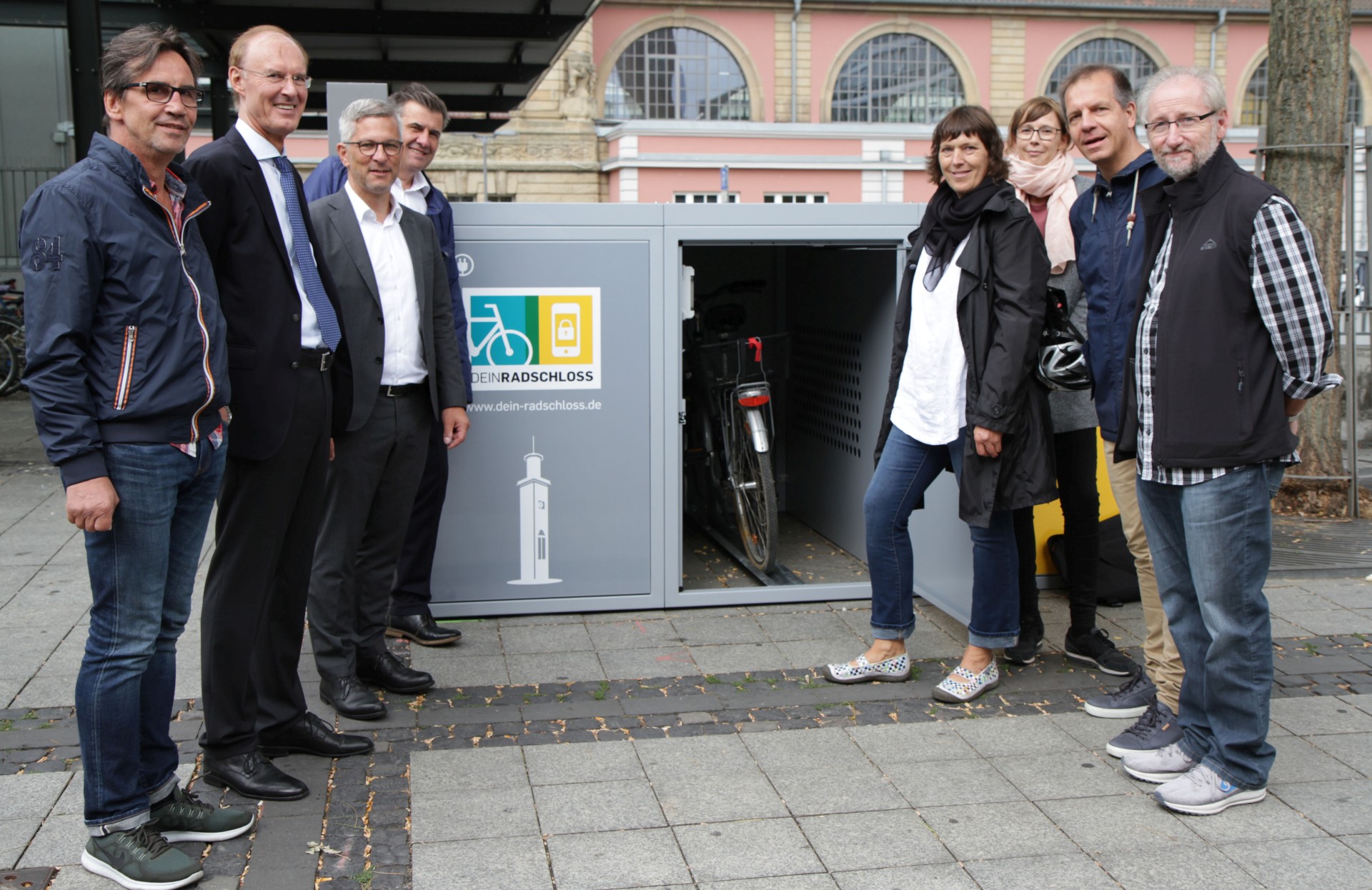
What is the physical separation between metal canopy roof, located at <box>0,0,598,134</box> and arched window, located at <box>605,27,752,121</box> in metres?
32.6

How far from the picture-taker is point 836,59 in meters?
44.1

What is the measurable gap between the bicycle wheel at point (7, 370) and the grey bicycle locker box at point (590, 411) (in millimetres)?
11647

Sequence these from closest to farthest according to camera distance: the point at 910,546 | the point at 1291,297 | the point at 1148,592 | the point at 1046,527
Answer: the point at 1291,297
the point at 1148,592
the point at 910,546
the point at 1046,527

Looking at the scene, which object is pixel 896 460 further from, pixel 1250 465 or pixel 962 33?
pixel 962 33

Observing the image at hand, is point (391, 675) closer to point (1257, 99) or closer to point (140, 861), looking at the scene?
point (140, 861)

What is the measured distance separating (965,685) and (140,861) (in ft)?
8.53

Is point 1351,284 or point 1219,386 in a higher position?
point 1351,284

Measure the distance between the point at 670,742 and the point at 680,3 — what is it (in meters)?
41.6

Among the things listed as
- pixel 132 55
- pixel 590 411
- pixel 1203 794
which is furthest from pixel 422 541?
pixel 1203 794

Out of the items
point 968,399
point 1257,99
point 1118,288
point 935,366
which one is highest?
point 1257,99

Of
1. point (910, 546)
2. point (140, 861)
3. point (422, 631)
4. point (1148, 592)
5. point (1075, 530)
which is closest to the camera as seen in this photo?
point (140, 861)

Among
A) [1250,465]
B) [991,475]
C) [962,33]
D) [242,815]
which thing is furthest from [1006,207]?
[962,33]

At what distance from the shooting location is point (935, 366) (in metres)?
4.28

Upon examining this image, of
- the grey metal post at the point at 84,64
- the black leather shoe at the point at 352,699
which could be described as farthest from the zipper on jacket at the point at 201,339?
the grey metal post at the point at 84,64
